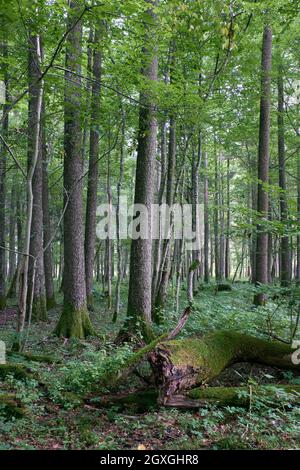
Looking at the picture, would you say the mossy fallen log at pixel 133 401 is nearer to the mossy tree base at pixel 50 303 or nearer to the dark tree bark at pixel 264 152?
the dark tree bark at pixel 264 152

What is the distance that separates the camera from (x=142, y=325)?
7.84 meters

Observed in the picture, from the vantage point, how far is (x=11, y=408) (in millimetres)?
4484

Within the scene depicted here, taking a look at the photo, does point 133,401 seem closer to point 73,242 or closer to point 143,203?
point 143,203

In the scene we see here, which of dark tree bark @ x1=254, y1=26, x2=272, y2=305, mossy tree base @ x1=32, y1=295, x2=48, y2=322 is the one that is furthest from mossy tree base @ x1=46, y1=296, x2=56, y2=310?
dark tree bark @ x1=254, y1=26, x2=272, y2=305

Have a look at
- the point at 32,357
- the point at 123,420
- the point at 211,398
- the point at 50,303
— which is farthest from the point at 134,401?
the point at 50,303

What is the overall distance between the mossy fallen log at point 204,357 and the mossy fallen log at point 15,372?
2.17 meters

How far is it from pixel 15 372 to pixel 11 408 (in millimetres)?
1109

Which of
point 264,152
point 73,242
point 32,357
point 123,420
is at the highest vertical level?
point 264,152

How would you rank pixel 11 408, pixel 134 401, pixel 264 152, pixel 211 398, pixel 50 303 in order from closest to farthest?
1. pixel 11 408
2. pixel 211 398
3. pixel 134 401
4. pixel 264 152
5. pixel 50 303

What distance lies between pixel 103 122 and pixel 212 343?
5918 millimetres

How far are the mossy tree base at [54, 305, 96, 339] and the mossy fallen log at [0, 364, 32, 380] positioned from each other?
3.36m

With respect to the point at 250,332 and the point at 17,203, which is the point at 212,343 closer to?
the point at 250,332

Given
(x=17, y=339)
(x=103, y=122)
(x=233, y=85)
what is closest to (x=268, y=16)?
(x=233, y=85)

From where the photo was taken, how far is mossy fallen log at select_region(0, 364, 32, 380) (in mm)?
5473
